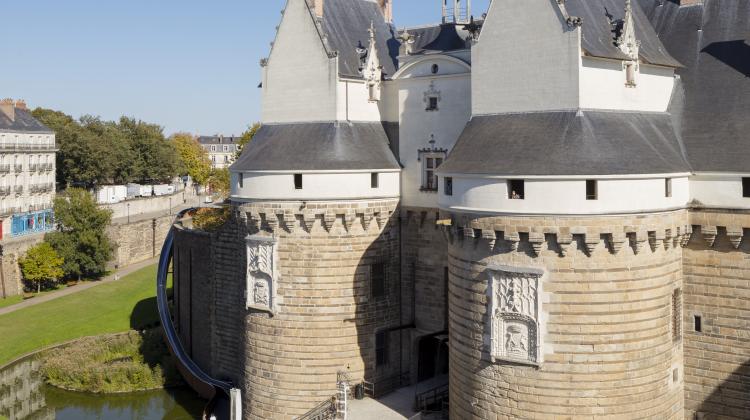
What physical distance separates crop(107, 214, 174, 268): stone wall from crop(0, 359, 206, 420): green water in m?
25.2

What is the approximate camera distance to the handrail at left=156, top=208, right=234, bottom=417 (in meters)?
33.8

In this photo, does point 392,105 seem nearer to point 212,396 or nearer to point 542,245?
point 542,245

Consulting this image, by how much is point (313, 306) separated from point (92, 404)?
1764cm

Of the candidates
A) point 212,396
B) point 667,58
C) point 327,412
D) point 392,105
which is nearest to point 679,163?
point 667,58

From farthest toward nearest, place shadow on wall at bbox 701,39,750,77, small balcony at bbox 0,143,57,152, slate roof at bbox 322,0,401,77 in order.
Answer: small balcony at bbox 0,143,57,152 → slate roof at bbox 322,0,401,77 → shadow on wall at bbox 701,39,750,77

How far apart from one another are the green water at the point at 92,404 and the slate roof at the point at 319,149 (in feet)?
47.0

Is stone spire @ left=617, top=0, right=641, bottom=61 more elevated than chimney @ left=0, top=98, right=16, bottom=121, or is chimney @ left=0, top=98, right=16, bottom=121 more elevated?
chimney @ left=0, top=98, right=16, bottom=121

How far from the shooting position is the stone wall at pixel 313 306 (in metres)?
25.9

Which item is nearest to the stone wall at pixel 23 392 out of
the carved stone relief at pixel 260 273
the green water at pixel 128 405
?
the green water at pixel 128 405

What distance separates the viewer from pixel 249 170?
2652cm

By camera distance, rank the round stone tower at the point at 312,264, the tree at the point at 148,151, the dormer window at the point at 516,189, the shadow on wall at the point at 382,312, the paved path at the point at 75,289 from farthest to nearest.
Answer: the tree at the point at 148,151, the paved path at the point at 75,289, the shadow on wall at the point at 382,312, the round stone tower at the point at 312,264, the dormer window at the point at 516,189

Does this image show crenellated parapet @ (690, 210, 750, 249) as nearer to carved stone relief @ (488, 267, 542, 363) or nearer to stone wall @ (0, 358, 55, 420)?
carved stone relief @ (488, 267, 542, 363)

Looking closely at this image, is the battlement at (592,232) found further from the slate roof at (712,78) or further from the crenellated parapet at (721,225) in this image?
the slate roof at (712,78)

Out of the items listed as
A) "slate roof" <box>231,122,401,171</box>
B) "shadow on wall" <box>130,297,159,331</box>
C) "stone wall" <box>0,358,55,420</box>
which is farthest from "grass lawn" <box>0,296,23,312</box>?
"slate roof" <box>231,122,401,171</box>
